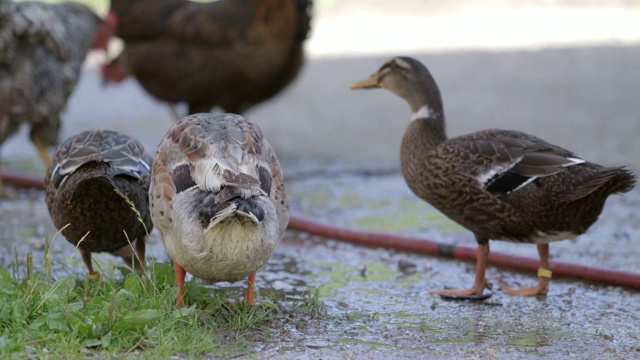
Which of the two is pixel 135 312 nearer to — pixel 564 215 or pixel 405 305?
pixel 405 305

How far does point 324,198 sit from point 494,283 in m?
2.68

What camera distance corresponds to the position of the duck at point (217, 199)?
3873 millimetres

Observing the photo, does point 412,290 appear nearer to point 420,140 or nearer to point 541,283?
point 541,283

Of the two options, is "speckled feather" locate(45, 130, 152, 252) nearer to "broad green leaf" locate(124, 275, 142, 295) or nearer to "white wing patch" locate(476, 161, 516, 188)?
"broad green leaf" locate(124, 275, 142, 295)

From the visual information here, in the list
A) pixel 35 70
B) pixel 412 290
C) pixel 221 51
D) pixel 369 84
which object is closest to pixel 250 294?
pixel 412 290

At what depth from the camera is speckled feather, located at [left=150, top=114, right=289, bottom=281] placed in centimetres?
387

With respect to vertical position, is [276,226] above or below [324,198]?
above

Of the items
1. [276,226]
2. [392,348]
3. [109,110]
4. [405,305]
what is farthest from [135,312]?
[109,110]

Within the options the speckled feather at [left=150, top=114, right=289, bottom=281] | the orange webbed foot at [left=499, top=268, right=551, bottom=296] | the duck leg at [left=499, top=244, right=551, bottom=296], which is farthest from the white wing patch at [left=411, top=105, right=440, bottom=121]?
the speckled feather at [left=150, top=114, right=289, bottom=281]

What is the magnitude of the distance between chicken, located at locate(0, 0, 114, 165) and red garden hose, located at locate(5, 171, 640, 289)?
97.6 inches

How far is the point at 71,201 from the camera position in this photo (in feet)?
15.0

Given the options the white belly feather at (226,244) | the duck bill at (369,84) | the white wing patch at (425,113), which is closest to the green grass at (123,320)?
the white belly feather at (226,244)

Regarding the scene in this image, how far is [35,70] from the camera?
7645mm

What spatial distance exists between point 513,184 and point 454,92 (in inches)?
293
